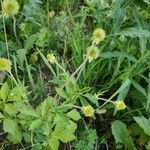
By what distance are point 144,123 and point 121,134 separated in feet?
0.38

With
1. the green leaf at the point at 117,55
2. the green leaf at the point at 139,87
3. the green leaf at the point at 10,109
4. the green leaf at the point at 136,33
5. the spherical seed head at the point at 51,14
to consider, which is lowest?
the green leaf at the point at 10,109

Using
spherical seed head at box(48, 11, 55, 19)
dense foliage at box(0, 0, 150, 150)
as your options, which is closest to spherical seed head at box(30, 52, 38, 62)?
dense foliage at box(0, 0, 150, 150)

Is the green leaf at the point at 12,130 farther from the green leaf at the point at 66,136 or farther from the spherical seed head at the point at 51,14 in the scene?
the spherical seed head at the point at 51,14

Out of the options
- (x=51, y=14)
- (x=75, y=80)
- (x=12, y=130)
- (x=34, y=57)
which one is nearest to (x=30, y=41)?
(x=34, y=57)

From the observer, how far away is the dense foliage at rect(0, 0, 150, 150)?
5.27 feet

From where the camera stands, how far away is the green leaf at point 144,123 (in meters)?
1.77

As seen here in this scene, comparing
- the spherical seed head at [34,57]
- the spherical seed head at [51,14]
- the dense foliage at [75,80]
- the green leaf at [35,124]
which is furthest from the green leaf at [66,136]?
the spherical seed head at [51,14]

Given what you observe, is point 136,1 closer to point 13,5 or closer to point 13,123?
point 13,5

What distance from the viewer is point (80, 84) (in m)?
1.87

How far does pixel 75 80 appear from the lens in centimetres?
163

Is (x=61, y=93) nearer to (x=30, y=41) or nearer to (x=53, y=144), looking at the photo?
(x=53, y=144)

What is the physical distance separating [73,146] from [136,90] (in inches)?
15.2

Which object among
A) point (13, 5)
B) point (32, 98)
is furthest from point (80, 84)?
point (13, 5)

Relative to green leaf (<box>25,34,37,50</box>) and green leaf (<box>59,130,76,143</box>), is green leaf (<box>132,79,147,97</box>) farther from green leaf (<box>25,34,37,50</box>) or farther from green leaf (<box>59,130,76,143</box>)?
Result: green leaf (<box>25,34,37,50</box>)
